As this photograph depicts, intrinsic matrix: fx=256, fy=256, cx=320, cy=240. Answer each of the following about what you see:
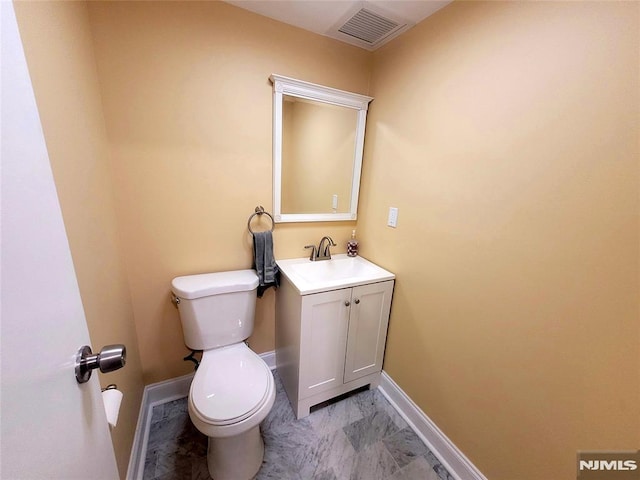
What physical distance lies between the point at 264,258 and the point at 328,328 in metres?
0.57

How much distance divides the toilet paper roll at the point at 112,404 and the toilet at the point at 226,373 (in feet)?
1.09

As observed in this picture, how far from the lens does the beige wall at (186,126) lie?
1.21 m

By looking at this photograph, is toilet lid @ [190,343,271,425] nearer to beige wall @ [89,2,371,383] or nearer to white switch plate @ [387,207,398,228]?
beige wall @ [89,2,371,383]

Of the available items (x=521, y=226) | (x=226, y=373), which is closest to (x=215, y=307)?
(x=226, y=373)

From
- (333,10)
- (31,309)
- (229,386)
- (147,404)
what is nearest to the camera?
(31,309)

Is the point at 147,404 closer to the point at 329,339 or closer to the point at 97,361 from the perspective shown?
the point at 329,339

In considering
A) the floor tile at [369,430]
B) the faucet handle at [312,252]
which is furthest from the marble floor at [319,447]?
the faucet handle at [312,252]

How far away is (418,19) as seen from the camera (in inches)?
→ 52.8

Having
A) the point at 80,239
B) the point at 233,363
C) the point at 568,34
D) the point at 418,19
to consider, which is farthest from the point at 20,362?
the point at 418,19

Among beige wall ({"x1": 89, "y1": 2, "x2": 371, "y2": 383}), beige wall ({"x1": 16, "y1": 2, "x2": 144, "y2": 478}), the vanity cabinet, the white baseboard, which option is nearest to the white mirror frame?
beige wall ({"x1": 89, "y1": 2, "x2": 371, "y2": 383})

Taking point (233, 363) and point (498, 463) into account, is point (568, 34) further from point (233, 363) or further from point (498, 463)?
point (233, 363)

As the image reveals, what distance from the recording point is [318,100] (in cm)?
161

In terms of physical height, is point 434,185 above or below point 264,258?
above

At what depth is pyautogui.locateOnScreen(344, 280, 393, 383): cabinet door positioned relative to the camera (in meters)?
1.54
